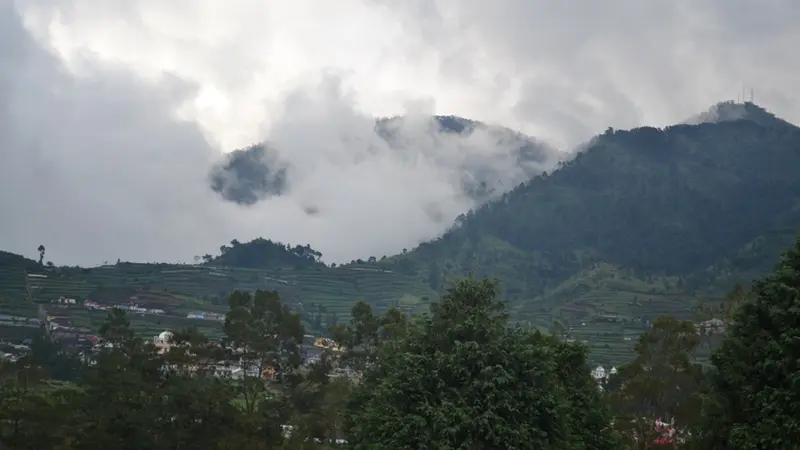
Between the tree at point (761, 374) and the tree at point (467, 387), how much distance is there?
4310 millimetres

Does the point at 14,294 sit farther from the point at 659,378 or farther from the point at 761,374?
the point at 761,374

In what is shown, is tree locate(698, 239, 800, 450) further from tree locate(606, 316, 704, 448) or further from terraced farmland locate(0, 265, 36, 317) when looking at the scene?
terraced farmland locate(0, 265, 36, 317)

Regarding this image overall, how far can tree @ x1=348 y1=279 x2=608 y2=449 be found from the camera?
54.7 ft

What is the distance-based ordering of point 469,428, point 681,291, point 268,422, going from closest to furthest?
point 469,428
point 268,422
point 681,291

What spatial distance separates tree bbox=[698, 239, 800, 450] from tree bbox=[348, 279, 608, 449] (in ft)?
14.1

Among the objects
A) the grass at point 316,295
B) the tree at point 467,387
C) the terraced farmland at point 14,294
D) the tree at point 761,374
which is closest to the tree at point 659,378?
the tree at point 761,374

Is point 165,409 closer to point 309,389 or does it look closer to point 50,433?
point 50,433

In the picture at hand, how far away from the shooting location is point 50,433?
94.1ft

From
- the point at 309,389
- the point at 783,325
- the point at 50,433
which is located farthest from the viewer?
the point at 309,389

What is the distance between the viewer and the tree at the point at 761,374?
17.4 m

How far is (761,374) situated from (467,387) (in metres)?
7.60

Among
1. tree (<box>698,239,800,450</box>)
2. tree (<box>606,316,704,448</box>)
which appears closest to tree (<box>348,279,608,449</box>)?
tree (<box>698,239,800,450</box>)

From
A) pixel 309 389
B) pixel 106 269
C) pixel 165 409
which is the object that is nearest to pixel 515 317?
pixel 106 269

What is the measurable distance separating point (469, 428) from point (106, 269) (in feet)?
548
